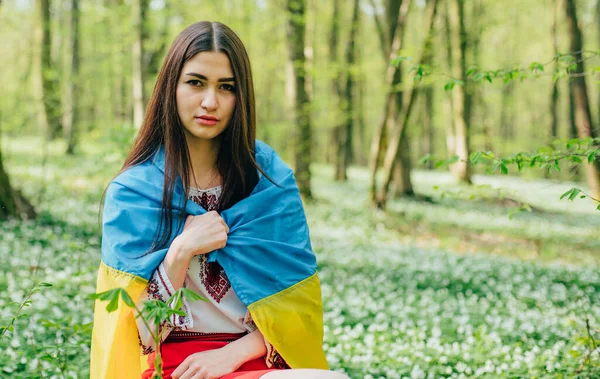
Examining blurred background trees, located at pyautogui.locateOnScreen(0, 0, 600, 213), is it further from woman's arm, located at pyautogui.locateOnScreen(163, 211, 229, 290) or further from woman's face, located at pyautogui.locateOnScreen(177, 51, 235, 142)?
woman's arm, located at pyautogui.locateOnScreen(163, 211, 229, 290)

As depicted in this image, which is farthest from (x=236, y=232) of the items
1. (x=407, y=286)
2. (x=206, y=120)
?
(x=407, y=286)

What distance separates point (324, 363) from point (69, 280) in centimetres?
405

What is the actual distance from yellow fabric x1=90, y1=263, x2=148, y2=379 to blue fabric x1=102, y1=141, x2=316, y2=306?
0.15ft

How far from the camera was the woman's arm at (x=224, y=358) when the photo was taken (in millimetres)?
2262

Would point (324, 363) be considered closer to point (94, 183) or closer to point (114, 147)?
point (114, 147)

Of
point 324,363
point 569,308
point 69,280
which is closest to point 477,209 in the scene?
point 569,308

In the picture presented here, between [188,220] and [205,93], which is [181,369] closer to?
[188,220]

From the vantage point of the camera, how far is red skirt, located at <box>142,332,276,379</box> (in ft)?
7.91

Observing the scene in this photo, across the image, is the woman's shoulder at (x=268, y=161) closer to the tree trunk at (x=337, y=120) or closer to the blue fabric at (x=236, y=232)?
the blue fabric at (x=236, y=232)

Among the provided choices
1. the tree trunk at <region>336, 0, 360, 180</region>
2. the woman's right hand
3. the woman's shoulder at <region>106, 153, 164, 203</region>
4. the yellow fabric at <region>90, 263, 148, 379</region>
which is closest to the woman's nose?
the woman's shoulder at <region>106, 153, 164, 203</region>

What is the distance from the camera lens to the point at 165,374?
7.80ft

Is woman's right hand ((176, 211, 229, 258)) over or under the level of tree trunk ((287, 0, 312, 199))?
under

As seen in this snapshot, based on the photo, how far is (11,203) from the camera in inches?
324

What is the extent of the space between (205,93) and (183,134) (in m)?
0.23
